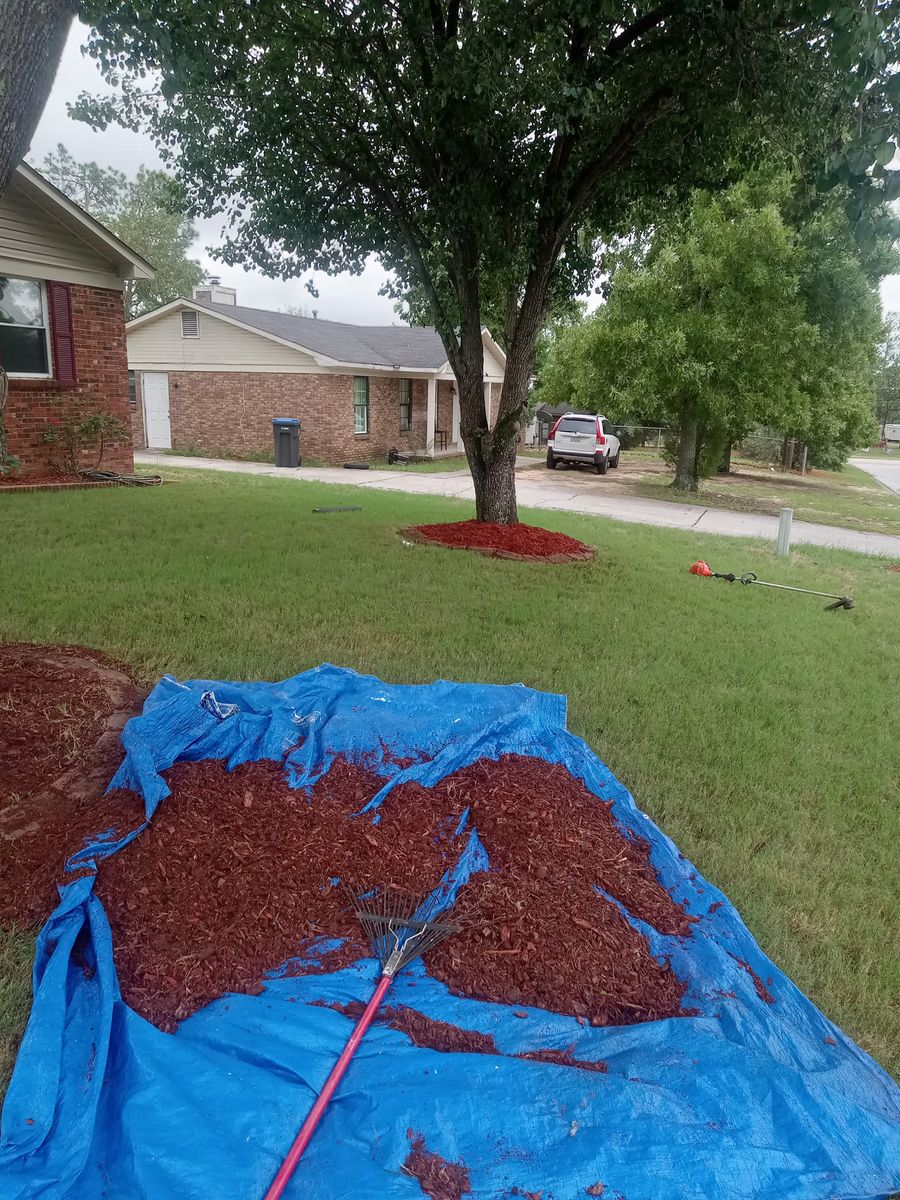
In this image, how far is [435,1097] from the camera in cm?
177

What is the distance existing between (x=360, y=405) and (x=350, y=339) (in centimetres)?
371

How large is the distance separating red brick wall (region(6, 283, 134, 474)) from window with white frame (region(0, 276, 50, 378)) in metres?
0.34

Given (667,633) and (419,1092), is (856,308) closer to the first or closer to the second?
(667,633)

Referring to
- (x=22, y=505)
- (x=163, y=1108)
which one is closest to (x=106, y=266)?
(x=22, y=505)

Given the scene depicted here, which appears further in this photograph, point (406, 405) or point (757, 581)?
point (406, 405)

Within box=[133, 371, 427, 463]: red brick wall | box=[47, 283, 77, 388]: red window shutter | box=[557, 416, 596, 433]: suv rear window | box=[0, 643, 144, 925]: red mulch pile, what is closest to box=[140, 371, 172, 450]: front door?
box=[133, 371, 427, 463]: red brick wall

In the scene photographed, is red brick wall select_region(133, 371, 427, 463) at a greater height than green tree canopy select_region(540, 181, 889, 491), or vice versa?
green tree canopy select_region(540, 181, 889, 491)

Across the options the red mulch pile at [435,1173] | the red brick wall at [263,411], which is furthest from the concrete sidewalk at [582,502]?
the red mulch pile at [435,1173]

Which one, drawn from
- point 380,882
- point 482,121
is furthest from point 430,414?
point 380,882

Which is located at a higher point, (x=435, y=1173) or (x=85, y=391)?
(x=85, y=391)

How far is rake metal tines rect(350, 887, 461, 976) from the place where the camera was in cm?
223

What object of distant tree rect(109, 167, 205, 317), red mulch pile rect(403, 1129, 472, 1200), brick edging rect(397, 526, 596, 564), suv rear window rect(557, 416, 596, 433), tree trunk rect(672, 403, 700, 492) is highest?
distant tree rect(109, 167, 205, 317)

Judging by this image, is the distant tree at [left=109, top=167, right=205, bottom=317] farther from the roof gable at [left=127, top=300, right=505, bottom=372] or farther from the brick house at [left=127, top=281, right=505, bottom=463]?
the brick house at [left=127, top=281, right=505, bottom=463]

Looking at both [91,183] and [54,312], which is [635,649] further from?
[91,183]
